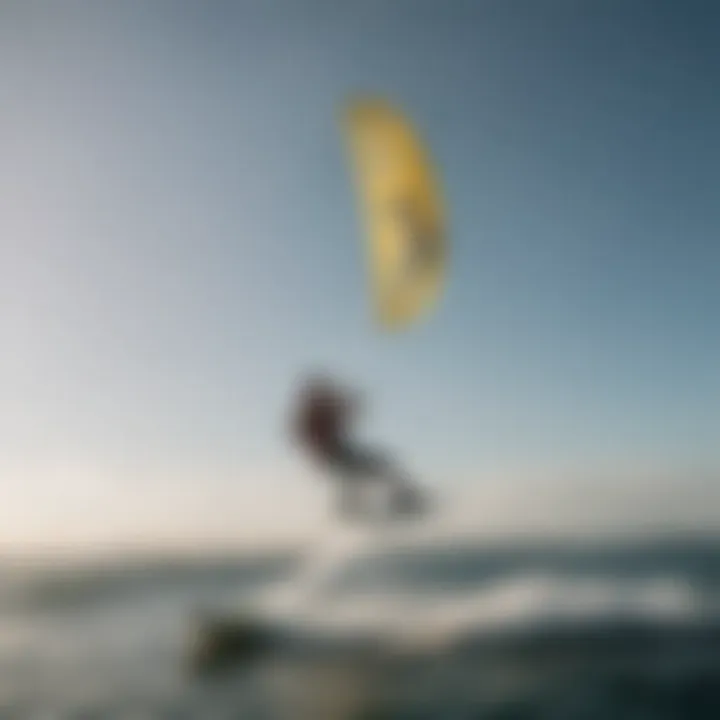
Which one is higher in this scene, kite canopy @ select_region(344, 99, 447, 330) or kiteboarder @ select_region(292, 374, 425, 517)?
kite canopy @ select_region(344, 99, 447, 330)

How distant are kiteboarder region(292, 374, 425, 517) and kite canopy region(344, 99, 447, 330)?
0.12 metres

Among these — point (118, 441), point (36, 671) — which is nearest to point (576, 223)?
point (118, 441)

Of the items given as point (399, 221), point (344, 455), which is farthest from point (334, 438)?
point (399, 221)

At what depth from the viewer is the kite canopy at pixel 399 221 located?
3.86 ft

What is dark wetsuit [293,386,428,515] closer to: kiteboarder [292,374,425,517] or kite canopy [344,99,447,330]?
kiteboarder [292,374,425,517]

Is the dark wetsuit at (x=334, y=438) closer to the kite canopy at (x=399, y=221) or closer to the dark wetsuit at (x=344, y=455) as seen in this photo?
the dark wetsuit at (x=344, y=455)

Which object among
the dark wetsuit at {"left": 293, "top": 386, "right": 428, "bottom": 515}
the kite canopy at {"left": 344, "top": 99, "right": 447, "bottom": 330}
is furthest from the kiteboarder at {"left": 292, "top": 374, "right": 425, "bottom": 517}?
the kite canopy at {"left": 344, "top": 99, "right": 447, "bottom": 330}

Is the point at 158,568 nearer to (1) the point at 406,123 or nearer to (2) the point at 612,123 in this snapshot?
(1) the point at 406,123

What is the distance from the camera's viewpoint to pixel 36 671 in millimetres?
1155

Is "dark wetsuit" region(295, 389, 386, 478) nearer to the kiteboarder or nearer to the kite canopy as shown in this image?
the kiteboarder

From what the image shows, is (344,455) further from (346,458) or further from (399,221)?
(399,221)

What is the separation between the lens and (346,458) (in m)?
1.16

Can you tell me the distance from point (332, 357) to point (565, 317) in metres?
0.28

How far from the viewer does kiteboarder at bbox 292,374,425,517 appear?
115 cm
